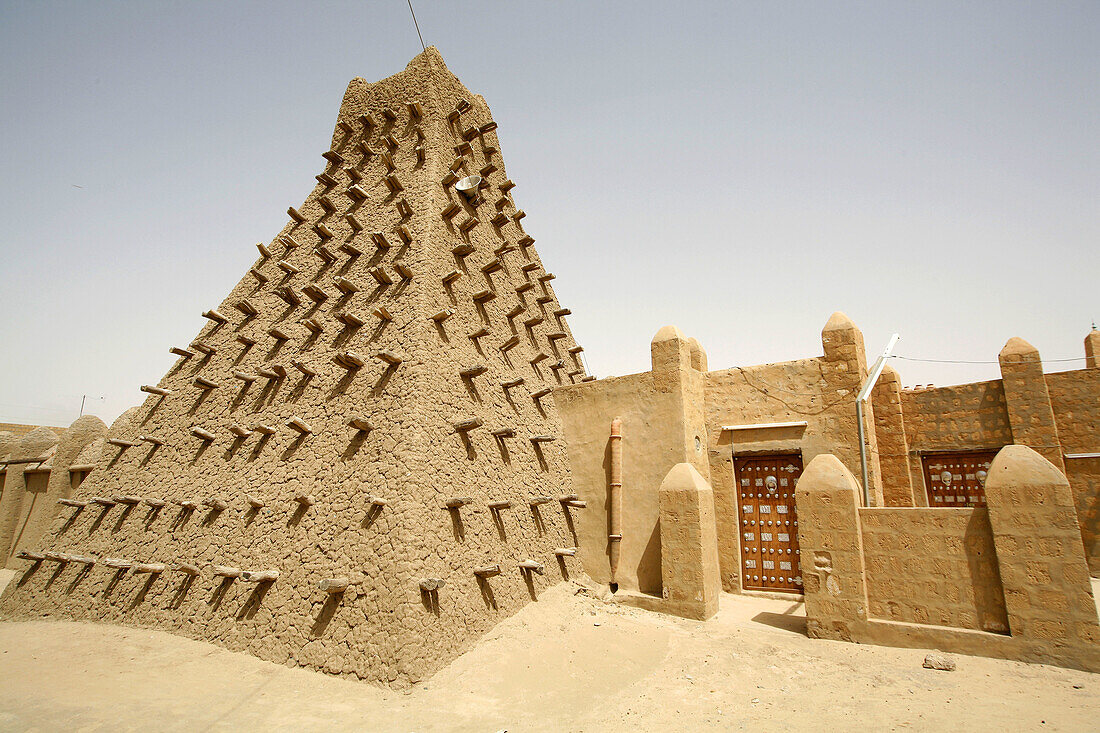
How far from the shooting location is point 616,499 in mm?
9914

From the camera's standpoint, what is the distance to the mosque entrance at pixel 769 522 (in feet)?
31.8

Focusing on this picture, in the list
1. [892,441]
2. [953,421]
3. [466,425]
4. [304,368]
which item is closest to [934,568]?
[892,441]

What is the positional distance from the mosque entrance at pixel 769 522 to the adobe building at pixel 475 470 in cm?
4

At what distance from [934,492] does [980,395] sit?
2222 millimetres

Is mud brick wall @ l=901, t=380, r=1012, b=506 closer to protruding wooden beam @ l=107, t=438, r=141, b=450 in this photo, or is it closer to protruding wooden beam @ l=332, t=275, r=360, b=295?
protruding wooden beam @ l=332, t=275, r=360, b=295

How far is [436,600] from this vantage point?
6664mm

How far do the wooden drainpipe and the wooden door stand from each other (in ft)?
22.4

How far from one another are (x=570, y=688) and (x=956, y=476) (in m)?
10.1

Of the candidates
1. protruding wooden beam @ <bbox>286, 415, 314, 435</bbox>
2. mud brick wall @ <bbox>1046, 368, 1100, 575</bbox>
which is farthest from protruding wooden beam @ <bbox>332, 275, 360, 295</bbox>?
mud brick wall @ <bbox>1046, 368, 1100, 575</bbox>

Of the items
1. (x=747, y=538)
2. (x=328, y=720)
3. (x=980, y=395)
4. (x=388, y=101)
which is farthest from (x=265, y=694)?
(x=980, y=395)

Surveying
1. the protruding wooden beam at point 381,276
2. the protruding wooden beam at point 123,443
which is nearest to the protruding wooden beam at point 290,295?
the protruding wooden beam at point 381,276

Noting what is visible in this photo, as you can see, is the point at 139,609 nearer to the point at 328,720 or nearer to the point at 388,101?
the point at 328,720

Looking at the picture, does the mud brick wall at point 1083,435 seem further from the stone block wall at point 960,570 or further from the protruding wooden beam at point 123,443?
the protruding wooden beam at point 123,443

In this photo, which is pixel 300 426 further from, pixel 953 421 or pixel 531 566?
pixel 953 421
